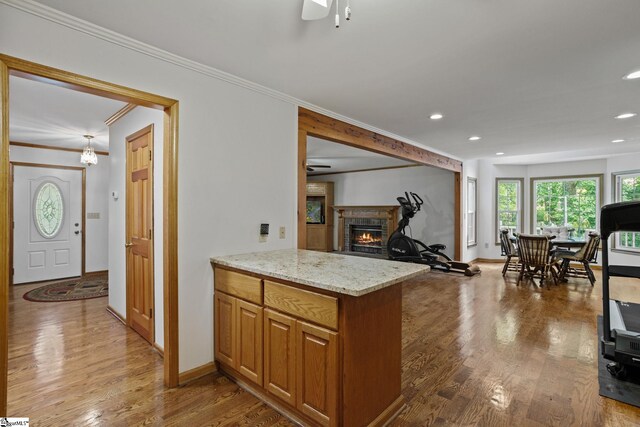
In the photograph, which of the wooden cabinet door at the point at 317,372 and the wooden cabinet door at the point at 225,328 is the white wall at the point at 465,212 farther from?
the wooden cabinet door at the point at 317,372

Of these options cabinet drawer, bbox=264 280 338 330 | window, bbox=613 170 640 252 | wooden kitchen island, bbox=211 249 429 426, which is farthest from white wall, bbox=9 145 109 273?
window, bbox=613 170 640 252

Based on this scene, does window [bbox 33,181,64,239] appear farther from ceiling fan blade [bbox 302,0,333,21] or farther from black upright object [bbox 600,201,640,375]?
black upright object [bbox 600,201,640,375]

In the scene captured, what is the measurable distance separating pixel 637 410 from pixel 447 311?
80.0 inches

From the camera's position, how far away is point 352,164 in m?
7.91

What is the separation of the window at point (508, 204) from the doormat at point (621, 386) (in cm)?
589

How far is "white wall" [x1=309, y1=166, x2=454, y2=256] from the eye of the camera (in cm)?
749

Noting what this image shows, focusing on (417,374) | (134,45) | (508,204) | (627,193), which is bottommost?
(417,374)

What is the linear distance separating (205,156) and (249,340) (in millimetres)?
1442

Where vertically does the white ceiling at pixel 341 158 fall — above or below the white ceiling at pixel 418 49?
above

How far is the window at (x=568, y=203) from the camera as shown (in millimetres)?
7039

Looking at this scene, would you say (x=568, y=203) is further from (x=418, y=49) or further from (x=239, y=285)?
(x=239, y=285)

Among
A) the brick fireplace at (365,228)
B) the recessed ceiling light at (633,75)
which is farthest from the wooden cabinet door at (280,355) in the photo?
the brick fireplace at (365,228)

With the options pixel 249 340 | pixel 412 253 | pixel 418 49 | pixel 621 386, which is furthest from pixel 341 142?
pixel 621 386

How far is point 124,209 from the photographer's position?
139 inches
